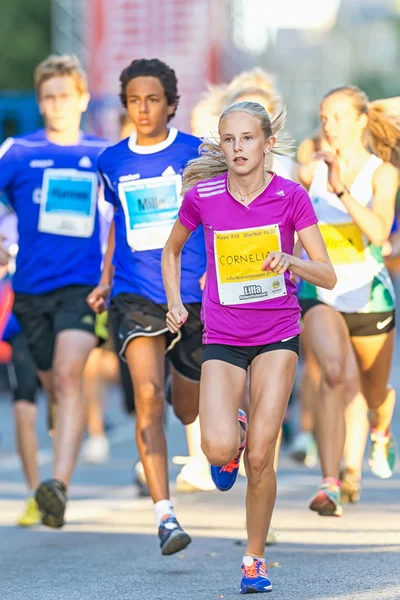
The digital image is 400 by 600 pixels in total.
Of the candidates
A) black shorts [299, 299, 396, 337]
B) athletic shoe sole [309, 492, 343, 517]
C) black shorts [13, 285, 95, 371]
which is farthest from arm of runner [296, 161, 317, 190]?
athletic shoe sole [309, 492, 343, 517]

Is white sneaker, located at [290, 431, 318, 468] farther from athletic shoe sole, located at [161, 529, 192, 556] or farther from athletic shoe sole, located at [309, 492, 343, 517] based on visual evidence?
athletic shoe sole, located at [161, 529, 192, 556]

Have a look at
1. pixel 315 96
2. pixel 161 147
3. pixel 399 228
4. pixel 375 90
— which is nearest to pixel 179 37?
pixel 399 228

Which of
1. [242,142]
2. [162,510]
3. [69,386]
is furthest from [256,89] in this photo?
[162,510]

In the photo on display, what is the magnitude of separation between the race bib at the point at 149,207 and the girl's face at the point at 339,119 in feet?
3.77

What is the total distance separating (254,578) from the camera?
21.2 ft

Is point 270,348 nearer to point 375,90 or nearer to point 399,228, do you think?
point 399,228

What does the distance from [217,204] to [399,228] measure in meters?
3.60

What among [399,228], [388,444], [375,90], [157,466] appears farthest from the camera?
[375,90]

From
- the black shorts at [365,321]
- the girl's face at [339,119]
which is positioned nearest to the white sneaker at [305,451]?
the black shorts at [365,321]

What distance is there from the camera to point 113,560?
7.59 meters

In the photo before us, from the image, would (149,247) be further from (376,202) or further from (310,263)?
(310,263)

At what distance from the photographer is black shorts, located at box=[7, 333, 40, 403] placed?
982cm

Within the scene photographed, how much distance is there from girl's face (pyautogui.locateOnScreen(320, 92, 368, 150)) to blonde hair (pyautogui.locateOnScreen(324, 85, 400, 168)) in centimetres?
4

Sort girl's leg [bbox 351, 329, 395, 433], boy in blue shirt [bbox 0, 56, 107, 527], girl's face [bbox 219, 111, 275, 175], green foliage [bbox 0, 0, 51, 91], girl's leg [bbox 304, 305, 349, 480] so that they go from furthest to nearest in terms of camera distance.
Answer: green foliage [bbox 0, 0, 51, 91]
boy in blue shirt [bbox 0, 56, 107, 527]
girl's leg [bbox 351, 329, 395, 433]
girl's leg [bbox 304, 305, 349, 480]
girl's face [bbox 219, 111, 275, 175]
